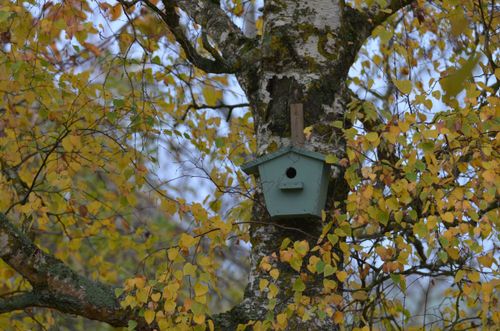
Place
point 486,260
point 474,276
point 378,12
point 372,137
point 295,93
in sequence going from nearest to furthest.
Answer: point 372,137 → point 474,276 → point 486,260 → point 295,93 → point 378,12

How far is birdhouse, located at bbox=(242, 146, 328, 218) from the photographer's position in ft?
10.3

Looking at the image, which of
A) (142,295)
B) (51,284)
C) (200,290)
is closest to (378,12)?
(200,290)

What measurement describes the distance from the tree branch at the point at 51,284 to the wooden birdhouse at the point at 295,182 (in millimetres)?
749

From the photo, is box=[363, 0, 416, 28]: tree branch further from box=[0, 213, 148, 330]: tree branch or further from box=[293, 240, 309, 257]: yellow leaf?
box=[0, 213, 148, 330]: tree branch

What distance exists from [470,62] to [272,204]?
2.23 m

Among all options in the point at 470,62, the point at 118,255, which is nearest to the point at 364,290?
the point at 470,62

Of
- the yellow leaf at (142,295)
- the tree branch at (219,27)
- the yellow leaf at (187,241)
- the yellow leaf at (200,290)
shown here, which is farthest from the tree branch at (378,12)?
the yellow leaf at (142,295)

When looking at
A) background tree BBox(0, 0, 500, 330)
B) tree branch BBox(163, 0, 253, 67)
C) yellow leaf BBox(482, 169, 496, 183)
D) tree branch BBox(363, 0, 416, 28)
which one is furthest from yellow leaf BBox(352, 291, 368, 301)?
tree branch BBox(363, 0, 416, 28)

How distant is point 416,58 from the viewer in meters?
5.55

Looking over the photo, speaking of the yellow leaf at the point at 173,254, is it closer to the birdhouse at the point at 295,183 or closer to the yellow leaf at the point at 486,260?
the birdhouse at the point at 295,183

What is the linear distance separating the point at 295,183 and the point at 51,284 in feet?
3.33

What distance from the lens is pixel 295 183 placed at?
315 centimetres

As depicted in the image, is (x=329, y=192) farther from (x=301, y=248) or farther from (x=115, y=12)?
(x=115, y=12)

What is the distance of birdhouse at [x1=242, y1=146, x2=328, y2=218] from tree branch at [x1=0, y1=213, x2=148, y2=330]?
75 cm
